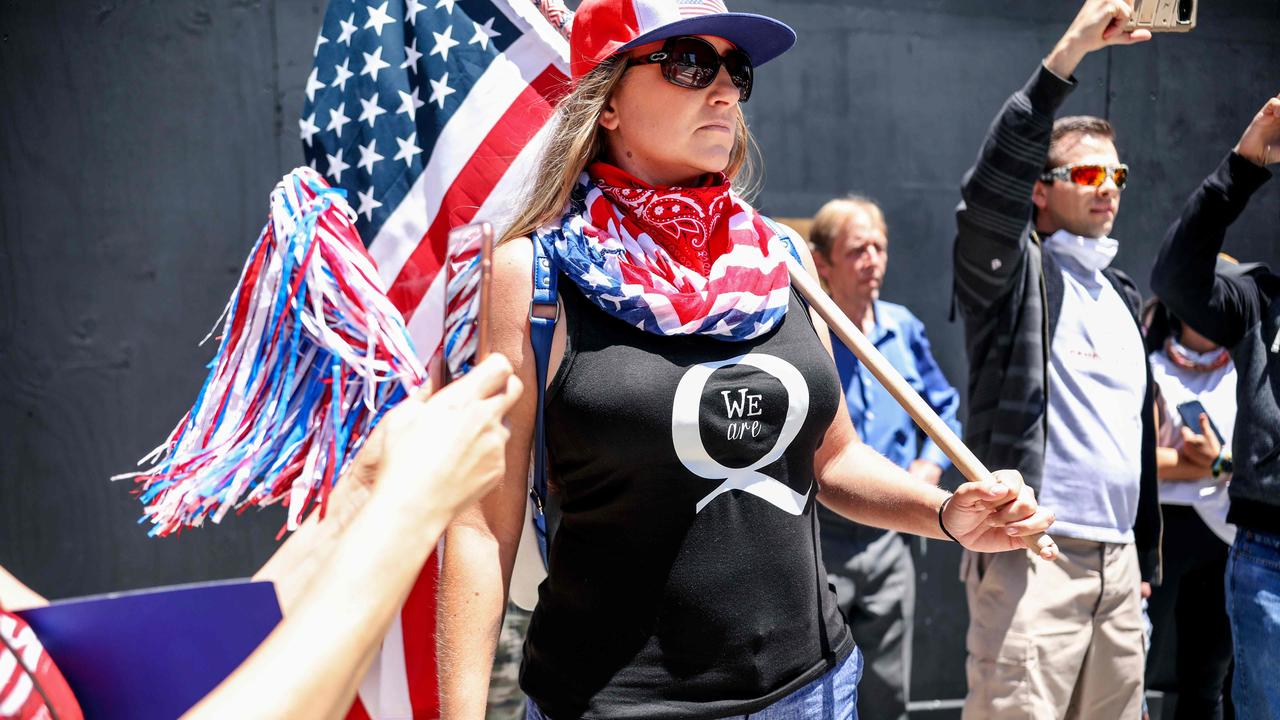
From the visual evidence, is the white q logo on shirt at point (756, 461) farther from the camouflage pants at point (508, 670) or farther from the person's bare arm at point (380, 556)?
the camouflage pants at point (508, 670)

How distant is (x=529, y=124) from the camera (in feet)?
9.20

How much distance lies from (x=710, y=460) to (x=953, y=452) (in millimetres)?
463

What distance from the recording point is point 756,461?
1.86 meters

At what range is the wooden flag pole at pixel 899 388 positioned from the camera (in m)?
1.97

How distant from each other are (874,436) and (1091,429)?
78 centimetres

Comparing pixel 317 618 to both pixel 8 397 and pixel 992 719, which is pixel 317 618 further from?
pixel 8 397

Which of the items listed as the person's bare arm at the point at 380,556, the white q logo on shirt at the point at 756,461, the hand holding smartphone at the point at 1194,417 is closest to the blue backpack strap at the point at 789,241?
the white q logo on shirt at the point at 756,461

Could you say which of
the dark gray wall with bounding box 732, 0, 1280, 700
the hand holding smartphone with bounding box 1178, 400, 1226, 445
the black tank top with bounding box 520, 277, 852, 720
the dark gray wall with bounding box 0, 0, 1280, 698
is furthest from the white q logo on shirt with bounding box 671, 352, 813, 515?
the hand holding smartphone with bounding box 1178, 400, 1226, 445

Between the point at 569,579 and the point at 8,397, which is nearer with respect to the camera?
the point at 569,579

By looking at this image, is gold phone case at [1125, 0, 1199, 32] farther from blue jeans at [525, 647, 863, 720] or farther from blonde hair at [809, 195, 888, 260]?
blue jeans at [525, 647, 863, 720]

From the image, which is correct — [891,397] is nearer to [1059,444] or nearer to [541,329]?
[1059,444]

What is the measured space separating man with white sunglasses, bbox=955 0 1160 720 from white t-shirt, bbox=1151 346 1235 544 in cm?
94

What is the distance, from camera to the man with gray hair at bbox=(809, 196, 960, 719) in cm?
394

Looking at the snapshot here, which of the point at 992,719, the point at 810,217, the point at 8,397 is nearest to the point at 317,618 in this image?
the point at 992,719
